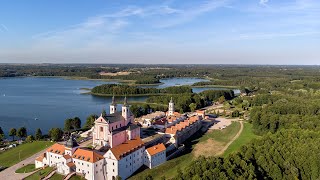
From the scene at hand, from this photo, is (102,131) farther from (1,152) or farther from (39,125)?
(39,125)

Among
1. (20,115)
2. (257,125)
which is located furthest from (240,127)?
(20,115)

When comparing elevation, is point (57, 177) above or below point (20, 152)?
below

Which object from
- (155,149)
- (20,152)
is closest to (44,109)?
(20,152)

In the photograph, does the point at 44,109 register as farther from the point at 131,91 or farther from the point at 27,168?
the point at 27,168

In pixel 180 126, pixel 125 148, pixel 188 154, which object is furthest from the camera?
pixel 180 126

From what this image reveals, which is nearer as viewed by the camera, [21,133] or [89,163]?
[89,163]

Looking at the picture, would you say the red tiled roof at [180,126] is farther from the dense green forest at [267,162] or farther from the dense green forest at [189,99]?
the dense green forest at [189,99]

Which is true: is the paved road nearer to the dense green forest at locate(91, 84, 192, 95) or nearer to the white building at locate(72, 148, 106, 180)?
the white building at locate(72, 148, 106, 180)
